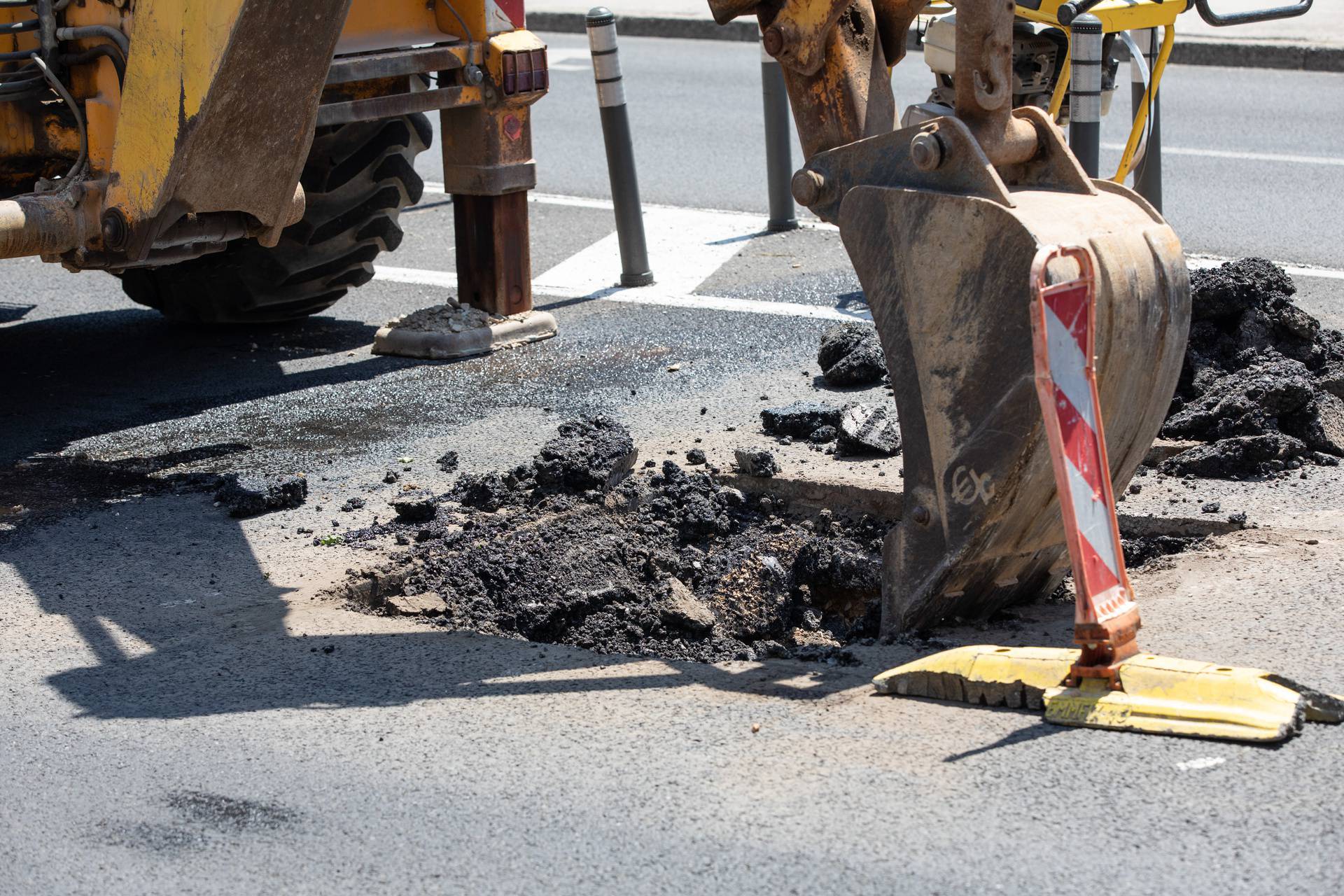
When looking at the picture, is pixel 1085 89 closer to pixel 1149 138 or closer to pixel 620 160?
pixel 1149 138

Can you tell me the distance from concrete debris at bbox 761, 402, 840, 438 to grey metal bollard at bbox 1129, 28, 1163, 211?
3.03 m

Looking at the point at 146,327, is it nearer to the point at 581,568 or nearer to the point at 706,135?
the point at 581,568

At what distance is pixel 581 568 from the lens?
4.61 m

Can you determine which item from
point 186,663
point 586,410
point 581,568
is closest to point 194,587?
point 186,663

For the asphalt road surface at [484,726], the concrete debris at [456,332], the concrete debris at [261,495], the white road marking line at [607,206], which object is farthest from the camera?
the white road marking line at [607,206]

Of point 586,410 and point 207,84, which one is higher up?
point 207,84

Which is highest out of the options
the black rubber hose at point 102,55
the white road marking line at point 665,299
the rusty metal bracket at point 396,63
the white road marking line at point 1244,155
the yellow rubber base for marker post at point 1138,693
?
the black rubber hose at point 102,55

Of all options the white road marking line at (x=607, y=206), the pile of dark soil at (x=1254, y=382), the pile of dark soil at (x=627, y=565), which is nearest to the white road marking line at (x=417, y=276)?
the white road marking line at (x=607, y=206)

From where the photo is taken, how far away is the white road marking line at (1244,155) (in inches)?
418

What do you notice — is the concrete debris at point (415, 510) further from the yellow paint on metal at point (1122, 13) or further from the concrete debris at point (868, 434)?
the yellow paint on metal at point (1122, 13)

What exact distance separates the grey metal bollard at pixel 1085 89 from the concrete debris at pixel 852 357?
129cm

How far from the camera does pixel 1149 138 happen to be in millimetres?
7992

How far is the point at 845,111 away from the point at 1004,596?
4.54ft

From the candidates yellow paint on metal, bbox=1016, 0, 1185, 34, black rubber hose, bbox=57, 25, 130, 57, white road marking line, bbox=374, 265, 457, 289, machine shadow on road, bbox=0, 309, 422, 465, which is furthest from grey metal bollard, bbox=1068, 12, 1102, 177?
black rubber hose, bbox=57, 25, 130, 57
